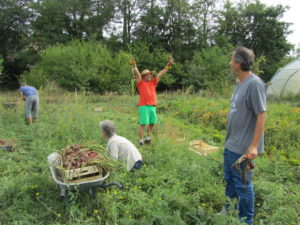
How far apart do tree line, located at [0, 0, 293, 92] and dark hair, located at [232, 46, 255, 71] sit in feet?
73.2

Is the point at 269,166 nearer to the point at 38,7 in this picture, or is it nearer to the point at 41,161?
the point at 41,161

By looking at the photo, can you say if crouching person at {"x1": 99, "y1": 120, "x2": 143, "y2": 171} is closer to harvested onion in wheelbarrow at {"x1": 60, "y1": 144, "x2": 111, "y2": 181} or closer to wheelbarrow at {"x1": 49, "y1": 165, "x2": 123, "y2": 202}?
harvested onion in wheelbarrow at {"x1": 60, "y1": 144, "x2": 111, "y2": 181}

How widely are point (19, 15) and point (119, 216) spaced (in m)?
30.7

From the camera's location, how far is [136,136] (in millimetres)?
5812

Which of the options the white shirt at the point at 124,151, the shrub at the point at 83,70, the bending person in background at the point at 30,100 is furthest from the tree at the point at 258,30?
the white shirt at the point at 124,151

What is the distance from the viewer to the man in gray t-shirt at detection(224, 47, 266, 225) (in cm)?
229

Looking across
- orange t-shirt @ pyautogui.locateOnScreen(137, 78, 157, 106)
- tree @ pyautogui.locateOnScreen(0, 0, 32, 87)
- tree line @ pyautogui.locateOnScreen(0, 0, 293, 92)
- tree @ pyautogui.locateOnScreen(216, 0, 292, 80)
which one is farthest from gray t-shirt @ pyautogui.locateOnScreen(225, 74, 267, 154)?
tree @ pyautogui.locateOnScreen(0, 0, 32, 87)

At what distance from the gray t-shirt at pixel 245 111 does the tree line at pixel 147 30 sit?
22.3 meters

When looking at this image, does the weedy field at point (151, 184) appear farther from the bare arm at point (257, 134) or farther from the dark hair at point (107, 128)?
the bare arm at point (257, 134)

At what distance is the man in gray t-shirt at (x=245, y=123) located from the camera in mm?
2285

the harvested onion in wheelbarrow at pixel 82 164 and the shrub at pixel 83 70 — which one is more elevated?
the shrub at pixel 83 70

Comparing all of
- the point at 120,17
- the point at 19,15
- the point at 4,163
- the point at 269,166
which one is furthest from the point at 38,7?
the point at 269,166

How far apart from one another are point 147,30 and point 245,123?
2694cm

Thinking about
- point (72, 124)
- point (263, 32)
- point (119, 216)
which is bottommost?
point (119, 216)
